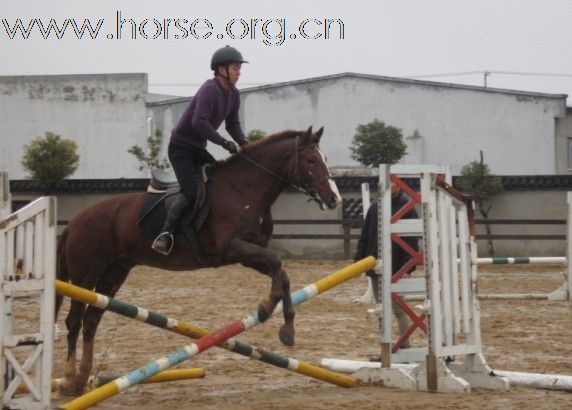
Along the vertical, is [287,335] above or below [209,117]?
below

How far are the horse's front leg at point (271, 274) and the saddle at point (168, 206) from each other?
1.39 feet

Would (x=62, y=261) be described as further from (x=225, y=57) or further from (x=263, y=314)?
(x=263, y=314)

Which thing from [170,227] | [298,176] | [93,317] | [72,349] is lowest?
[72,349]

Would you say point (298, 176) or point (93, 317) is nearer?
point (298, 176)

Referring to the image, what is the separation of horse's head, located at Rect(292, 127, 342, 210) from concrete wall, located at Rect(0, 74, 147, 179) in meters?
34.1

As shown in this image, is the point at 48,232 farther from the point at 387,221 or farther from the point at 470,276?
the point at 470,276

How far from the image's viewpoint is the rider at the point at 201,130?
780 cm

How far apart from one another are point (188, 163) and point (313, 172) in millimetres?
1083


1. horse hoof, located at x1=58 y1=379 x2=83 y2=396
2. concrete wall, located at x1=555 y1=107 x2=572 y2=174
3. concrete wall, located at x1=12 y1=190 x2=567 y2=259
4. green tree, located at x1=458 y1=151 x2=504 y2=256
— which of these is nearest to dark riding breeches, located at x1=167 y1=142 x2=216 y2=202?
horse hoof, located at x1=58 y1=379 x2=83 y2=396

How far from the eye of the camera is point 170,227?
788 centimetres

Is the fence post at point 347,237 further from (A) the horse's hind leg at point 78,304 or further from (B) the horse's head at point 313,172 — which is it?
(B) the horse's head at point 313,172

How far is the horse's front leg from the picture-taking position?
7.09 m

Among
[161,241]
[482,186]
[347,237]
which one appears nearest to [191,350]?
[161,241]

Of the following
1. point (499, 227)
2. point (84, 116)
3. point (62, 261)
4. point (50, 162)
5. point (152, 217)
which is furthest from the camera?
point (84, 116)
